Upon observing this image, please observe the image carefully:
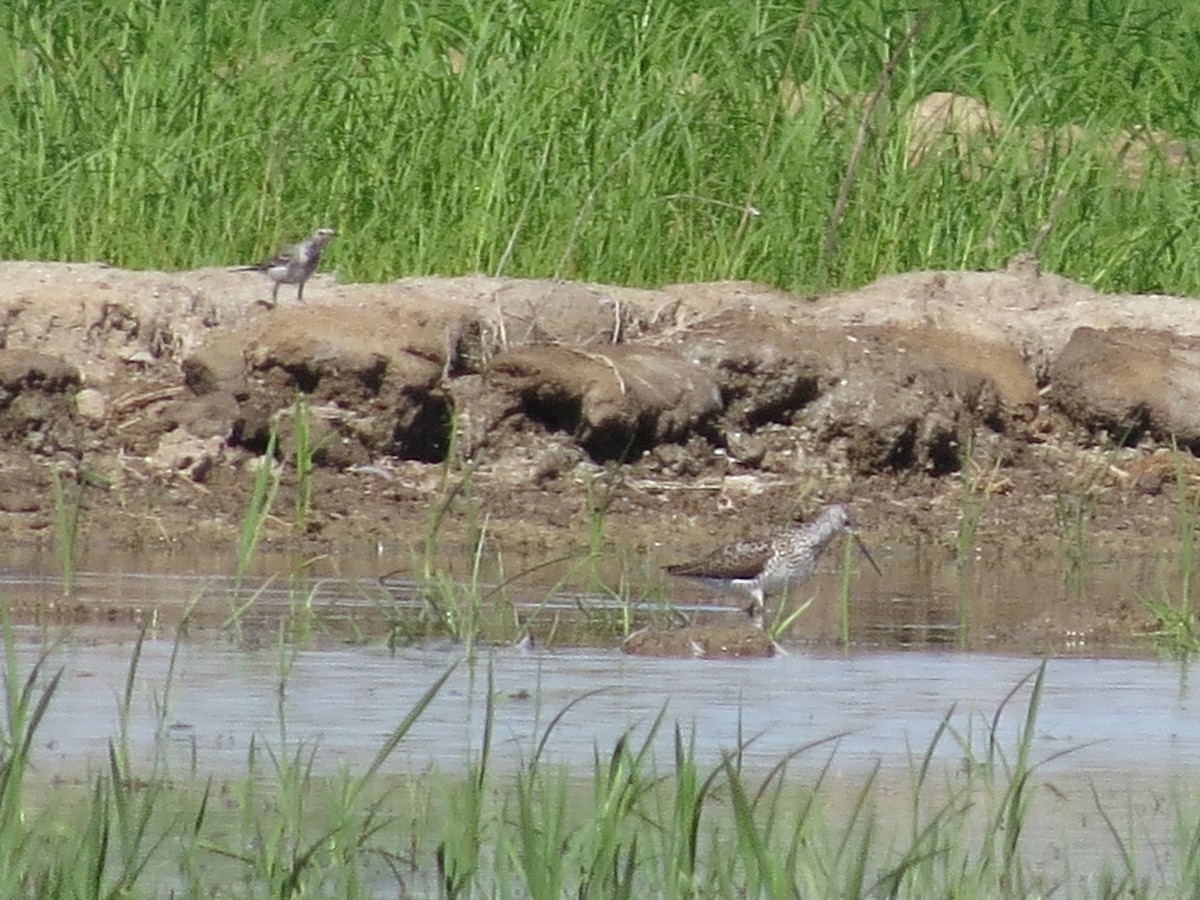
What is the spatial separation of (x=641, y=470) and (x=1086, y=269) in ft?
7.69

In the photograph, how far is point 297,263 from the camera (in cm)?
869

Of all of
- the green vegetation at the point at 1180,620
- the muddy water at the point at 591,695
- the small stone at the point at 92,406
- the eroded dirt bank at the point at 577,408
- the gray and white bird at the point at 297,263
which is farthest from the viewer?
the gray and white bird at the point at 297,263

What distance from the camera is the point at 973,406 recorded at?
8.99m

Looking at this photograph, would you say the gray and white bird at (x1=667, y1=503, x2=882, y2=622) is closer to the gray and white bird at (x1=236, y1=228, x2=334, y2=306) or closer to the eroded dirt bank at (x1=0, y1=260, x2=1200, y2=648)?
the eroded dirt bank at (x1=0, y1=260, x2=1200, y2=648)

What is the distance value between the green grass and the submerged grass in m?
5.07

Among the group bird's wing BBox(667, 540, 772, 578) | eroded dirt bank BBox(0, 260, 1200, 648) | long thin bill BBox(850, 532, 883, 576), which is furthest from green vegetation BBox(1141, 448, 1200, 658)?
eroded dirt bank BBox(0, 260, 1200, 648)

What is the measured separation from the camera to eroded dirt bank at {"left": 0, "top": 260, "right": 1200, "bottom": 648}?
8227 millimetres

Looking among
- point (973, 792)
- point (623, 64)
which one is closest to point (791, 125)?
point (623, 64)

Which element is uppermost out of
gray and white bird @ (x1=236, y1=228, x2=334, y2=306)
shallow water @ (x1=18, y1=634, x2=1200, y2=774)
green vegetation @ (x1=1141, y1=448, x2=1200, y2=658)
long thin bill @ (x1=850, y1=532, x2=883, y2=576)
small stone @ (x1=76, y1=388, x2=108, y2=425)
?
gray and white bird @ (x1=236, y1=228, x2=334, y2=306)

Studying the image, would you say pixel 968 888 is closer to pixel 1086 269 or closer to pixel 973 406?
pixel 973 406

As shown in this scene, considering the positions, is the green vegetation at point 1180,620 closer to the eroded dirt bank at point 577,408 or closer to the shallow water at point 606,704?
the shallow water at point 606,704

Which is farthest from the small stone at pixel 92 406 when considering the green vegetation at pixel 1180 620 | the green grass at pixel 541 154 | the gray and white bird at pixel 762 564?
the green vegetation at pixel 1180 620

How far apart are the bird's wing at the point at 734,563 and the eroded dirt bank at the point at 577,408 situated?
71 cm

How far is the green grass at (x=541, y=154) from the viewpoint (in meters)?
9.52
